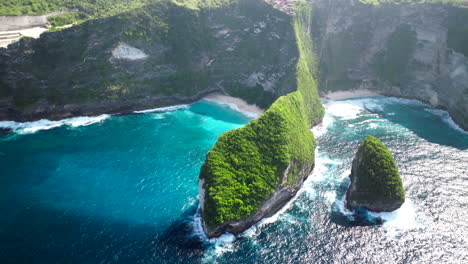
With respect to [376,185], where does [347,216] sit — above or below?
below

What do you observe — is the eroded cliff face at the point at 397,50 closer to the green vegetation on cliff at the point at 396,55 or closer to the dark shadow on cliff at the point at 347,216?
the green vegetation on cliff at the point at 396,55

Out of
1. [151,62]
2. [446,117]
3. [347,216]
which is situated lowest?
[347,216]

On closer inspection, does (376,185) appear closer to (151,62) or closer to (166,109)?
(166,109)

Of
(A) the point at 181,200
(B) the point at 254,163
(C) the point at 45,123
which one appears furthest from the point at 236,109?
(C) the point at 45,123

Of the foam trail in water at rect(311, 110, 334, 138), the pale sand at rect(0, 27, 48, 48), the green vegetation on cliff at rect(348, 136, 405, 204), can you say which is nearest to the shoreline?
the foam trail in water at rect(311, 110, 334, 138)

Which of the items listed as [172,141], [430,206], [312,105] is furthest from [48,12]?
[430,206]

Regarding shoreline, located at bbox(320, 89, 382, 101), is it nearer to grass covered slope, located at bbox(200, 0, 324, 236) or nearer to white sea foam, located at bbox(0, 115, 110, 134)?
grass covered slope, located at bbox(200, 0, 324, 236)

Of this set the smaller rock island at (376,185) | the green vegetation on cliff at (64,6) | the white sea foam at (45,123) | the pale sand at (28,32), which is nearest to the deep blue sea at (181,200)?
the white sea foam at (45,123)

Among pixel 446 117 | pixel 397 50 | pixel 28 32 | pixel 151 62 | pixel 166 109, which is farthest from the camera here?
pixel 397 50
